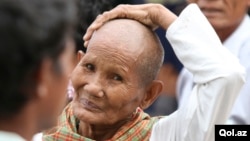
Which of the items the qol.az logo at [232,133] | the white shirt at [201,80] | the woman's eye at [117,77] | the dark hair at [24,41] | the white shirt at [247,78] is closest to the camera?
the dark hair at [24,41]

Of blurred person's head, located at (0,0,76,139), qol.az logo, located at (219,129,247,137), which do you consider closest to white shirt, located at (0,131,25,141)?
blurred person's head, located at (0,0,76,139)

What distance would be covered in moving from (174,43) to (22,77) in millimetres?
1274

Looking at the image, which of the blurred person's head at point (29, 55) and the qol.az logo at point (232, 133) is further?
the qol.az logo at point (232, 133)

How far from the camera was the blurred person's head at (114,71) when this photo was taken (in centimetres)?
319

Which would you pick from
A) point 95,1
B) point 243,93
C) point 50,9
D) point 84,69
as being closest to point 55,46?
point 50,9

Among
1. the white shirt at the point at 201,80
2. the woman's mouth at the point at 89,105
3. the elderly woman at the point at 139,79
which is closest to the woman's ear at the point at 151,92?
the elderly woman at the point at 139,79

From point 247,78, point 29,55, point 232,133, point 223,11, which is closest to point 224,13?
point 223,11

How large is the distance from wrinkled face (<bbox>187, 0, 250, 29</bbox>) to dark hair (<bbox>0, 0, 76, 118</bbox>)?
2.77 meters

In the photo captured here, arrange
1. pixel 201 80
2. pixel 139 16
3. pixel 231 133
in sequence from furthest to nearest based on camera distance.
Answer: pixel 231 133, pixel 139 16, pixel 201 80

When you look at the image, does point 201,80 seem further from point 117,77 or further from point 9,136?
point 9,136

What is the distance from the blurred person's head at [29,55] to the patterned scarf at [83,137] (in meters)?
1.03

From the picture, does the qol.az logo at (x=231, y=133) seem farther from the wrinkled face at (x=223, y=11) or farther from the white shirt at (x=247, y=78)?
the wrinkled face at (x=223, y=11)

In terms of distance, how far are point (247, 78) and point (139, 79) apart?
1.69 metres

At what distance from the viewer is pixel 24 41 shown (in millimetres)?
2033
